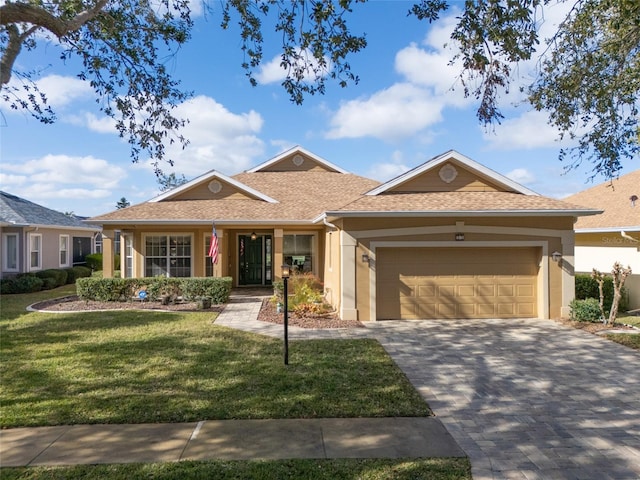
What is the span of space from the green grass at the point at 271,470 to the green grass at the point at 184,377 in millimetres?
1092

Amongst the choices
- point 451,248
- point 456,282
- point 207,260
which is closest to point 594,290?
point 456,282

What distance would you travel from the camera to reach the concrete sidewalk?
168 inches

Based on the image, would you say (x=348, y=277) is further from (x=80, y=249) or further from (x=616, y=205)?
(x=80, y=249)

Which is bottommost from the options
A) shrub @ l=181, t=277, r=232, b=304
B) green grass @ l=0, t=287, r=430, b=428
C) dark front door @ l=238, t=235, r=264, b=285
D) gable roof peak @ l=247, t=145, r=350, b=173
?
green grass @ l=0, t=287, r=430, b=428

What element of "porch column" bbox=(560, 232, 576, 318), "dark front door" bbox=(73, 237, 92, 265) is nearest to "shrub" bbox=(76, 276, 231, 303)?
"porch column" bbox=(560, 232, 576, 318)

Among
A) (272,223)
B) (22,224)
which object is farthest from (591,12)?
(22,224)

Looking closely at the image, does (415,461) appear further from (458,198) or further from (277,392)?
(458,198)

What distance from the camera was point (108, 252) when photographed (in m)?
15.9

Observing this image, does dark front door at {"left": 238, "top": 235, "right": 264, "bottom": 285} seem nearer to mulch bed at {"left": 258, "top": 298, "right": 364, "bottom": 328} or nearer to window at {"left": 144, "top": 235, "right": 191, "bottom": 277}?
window at {"left": 144, "top": 235, "right": 191, "bottom": 277}

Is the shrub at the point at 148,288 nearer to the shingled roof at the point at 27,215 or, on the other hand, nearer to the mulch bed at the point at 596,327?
the shingled roof at the point at 27,215

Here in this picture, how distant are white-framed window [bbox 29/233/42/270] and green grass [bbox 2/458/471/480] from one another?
62.6ft

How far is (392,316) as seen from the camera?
38.2 ft

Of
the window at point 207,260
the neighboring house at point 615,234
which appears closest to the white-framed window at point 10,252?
the window at point 207,260

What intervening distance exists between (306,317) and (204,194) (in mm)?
8294
